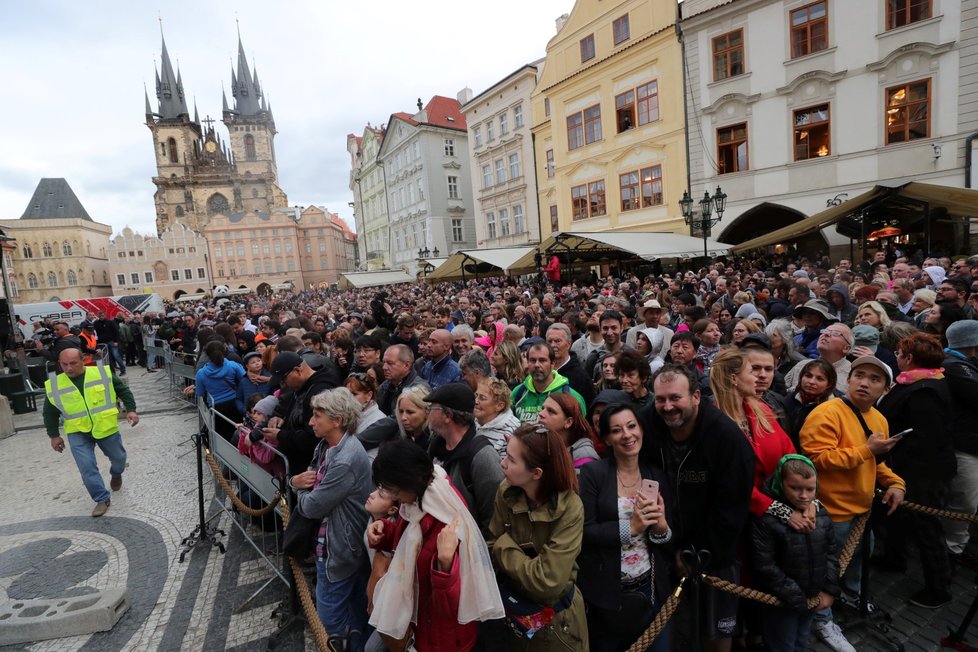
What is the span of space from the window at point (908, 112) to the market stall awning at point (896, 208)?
10.2 ft

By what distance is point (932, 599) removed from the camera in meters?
3.19

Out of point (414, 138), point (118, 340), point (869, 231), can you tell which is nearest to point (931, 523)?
point (869, 231)

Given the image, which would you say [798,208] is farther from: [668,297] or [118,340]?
[118,340]

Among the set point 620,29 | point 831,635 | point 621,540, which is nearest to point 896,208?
point 620,29

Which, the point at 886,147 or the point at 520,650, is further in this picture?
the point at 886,147

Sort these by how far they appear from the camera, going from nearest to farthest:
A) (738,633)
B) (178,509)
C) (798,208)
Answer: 1. (738,633)
2. (178,509)
3. (798,208)

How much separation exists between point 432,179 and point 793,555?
39.4 meters

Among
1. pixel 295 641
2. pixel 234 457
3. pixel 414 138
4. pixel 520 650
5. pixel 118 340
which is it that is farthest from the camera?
pixel 414 138

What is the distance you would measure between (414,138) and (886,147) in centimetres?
3277

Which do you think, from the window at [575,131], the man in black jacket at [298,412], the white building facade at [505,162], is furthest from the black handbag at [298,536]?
the white building facade at [505,162]

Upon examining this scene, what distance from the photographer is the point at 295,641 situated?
133 inches

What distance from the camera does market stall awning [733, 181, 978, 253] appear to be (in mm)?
10312

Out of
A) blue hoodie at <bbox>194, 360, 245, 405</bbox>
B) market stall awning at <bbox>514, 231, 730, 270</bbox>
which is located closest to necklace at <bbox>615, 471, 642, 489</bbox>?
blue hoodie at <bbox>194, 360, 245, 405</bbox>

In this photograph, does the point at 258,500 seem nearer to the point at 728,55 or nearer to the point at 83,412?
the point at 83,412
